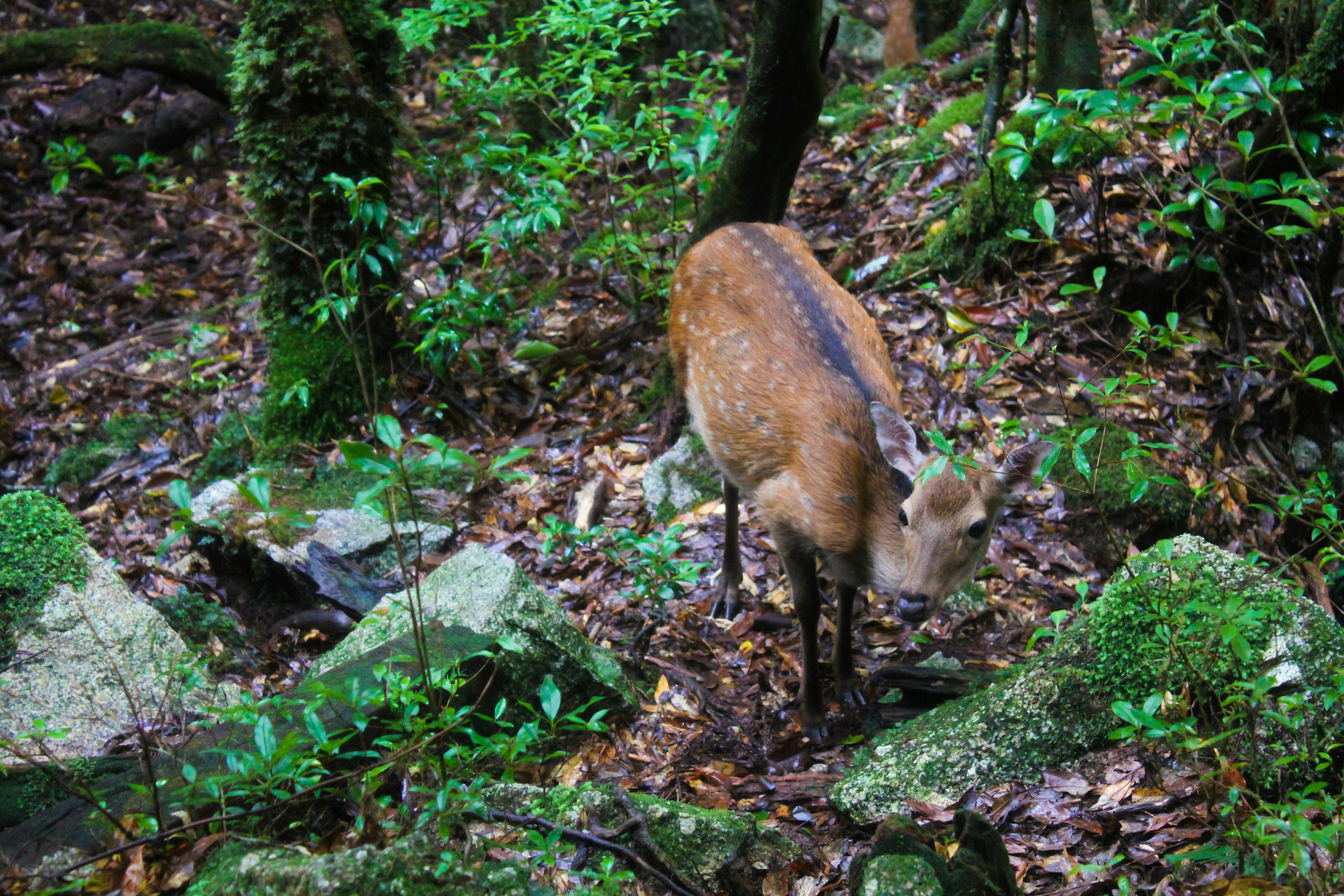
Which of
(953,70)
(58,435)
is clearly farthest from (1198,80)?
(58,435)

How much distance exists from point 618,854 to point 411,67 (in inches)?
255

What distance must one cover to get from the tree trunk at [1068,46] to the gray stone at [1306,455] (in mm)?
2724

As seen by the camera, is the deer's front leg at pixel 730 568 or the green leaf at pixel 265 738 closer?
the green leaf at pixel 265 738

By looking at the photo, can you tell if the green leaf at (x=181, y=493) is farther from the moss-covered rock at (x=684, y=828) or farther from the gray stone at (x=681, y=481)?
the gray stone at (x=681, y=481)

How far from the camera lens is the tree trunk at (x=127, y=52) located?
11.0m

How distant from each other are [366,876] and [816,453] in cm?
297

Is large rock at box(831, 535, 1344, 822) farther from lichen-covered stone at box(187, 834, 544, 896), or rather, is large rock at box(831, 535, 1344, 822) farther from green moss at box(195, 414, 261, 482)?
green moss at box(195, 414, 261, 482)

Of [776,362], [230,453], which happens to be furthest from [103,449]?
[776,362]

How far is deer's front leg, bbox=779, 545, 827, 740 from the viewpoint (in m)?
4.66

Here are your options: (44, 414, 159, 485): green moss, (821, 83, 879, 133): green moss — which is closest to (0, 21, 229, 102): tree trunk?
(44, 414, 159, 485): green moss

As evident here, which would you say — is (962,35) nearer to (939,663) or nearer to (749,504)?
(749,504)

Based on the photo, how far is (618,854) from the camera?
286 centimetres

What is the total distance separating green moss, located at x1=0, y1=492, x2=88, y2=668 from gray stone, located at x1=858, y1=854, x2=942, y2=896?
357 centimetres

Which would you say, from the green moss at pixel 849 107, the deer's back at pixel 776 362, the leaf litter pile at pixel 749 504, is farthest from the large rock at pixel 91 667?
the green moss at pixel 849 107
